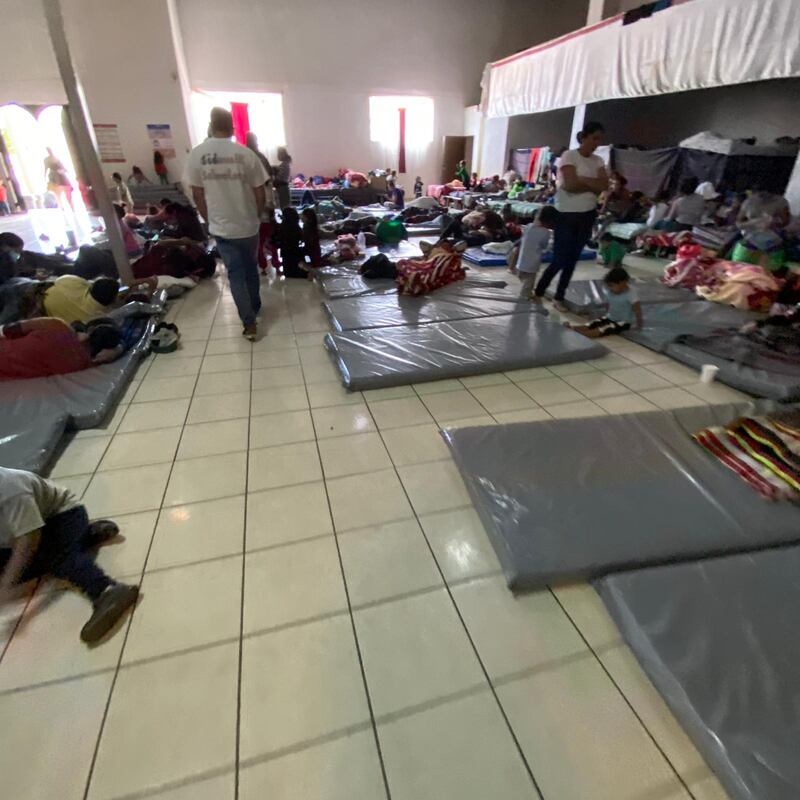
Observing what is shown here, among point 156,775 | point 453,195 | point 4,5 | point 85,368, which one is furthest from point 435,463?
point 453,195

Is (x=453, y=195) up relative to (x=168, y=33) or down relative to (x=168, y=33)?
down

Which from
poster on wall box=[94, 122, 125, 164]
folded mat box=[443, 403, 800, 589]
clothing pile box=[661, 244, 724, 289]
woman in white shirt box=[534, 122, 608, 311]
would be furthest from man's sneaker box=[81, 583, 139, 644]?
poster on wall box=[94, 122, 125, 164]

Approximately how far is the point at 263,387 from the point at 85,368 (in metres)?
1.15

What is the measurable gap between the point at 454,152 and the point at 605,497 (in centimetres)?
1307

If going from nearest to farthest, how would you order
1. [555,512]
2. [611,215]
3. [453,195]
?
1. [555,512]
2. [611,215]
3. [453,195]

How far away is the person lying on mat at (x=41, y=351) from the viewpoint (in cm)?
278

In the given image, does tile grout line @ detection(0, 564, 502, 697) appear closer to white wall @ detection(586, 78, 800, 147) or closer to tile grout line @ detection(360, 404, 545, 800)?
tile grout line @ detection(360, 404, 545, 800)

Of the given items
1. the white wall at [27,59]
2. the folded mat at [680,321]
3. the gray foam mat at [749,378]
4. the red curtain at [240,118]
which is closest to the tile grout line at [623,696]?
the gray foam mat at [749,378]

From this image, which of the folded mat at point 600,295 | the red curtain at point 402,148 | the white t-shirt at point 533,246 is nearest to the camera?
the folded mat at point 600,295

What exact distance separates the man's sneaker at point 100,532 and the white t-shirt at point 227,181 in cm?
229

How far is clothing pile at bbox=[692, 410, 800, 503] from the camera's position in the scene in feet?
6.00

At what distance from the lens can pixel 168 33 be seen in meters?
8.88

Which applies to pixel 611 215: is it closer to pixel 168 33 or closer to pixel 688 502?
pixel 688 502

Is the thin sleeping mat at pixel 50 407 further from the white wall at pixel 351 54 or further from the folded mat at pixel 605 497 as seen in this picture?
the white wall at pixel 351 54
